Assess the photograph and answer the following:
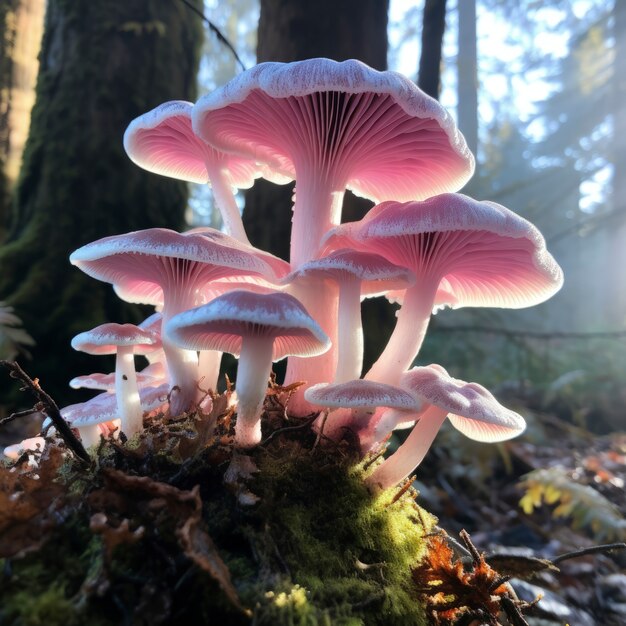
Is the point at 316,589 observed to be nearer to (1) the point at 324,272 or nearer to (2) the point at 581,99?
(1) the point at 324,272

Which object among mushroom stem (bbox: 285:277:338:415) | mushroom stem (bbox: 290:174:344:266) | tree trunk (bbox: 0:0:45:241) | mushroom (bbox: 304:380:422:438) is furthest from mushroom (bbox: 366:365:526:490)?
tree trunk (bbox: 0:0:45:241)

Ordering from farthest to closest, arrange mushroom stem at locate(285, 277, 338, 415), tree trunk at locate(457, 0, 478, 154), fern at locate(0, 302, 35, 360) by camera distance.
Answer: tree trunk at locate(457, 0, 478, 154) → fern at locate(0, 302, 35, 360) → mushroom stem at locate(285, 277, 338, 415)

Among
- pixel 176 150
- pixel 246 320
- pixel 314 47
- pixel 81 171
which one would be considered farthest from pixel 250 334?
pixel 81 171

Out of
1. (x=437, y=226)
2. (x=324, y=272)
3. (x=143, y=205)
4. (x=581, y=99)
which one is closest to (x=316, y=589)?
(x=324, y=272)

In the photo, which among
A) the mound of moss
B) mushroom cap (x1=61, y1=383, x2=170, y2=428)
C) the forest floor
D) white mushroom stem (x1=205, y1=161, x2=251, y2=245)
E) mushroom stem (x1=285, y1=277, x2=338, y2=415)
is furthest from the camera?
the forest floor

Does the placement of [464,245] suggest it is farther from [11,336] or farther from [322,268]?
[11,336]

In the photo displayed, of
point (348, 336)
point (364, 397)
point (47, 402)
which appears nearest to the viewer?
point (47, 402)

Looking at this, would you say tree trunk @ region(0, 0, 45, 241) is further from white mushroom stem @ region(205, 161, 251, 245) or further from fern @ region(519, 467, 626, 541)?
fern @ region(519, 467, 626, 541)
